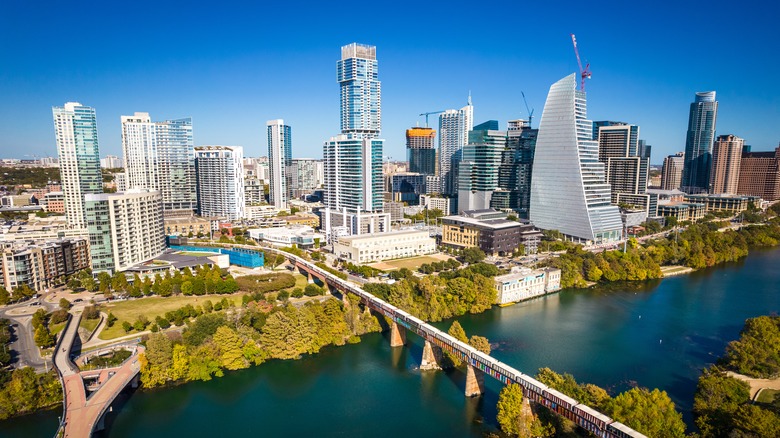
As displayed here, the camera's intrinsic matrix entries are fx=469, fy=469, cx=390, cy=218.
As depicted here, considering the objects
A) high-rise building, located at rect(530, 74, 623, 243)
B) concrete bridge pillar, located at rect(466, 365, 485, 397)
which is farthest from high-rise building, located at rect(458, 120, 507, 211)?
concrete bridge pillar, located at rect(466, 365, 485, 397)

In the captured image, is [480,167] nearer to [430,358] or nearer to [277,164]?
[277,164]

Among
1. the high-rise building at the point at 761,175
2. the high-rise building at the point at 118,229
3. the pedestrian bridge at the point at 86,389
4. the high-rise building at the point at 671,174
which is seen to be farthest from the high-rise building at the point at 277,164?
the high-rise building at the point at 761,175

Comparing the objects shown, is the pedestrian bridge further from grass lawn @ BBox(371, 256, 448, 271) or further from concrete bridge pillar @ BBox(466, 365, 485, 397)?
grass lawn @ BBox(371, 256, 448, 271)

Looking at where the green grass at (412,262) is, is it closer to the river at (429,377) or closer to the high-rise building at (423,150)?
the river at (429,377)

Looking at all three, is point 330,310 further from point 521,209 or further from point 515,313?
point 521,209

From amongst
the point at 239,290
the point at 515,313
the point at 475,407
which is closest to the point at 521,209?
the point at 515,313
